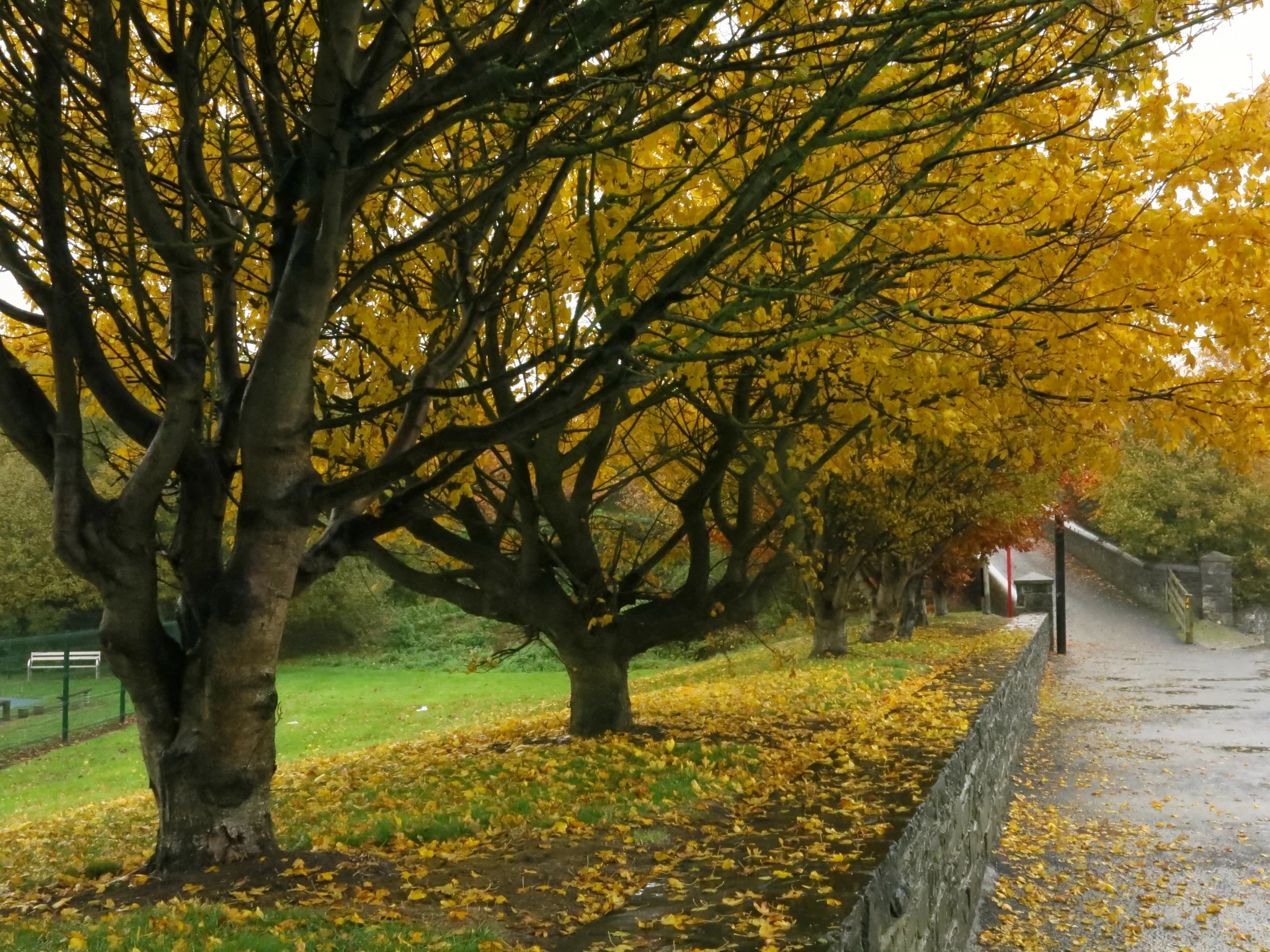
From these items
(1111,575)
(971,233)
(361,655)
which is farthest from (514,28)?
(1111,575)

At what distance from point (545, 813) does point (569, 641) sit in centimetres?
287

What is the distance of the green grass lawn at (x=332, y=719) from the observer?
1512cm

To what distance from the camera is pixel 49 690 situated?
1858 centimetres

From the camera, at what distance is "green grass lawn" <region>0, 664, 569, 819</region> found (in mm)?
15125

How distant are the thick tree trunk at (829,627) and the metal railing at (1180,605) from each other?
38.5 ft

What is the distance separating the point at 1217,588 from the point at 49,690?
27707mm

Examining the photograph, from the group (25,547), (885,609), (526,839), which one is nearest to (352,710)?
(25,547)

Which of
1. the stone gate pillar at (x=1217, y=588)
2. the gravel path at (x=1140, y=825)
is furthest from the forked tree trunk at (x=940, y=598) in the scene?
the gravel path at (x=1140, y=825)

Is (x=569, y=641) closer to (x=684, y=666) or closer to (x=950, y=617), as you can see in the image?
(x=684, y=666)

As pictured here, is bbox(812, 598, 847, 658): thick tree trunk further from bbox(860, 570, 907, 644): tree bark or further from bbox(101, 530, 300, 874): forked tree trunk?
→ bbox(101, 530, 300, 874): forked tree trunk

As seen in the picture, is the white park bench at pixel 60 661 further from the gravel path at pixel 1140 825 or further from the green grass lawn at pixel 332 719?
the gravel path at pixel 1140 825

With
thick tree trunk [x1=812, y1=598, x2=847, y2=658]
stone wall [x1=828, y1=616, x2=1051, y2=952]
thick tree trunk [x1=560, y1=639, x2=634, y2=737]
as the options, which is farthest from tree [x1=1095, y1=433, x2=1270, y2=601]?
thick tree trunk [x1=560, y1=639, x2=634, y2=737]

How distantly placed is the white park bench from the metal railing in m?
24.3

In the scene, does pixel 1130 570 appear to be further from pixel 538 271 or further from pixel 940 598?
pixel 538 271
